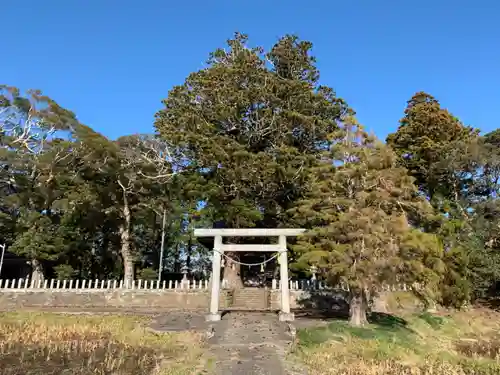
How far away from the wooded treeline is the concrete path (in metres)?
2.75

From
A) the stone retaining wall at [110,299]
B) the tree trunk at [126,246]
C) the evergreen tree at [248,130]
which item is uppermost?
the evergreen tree at [248,130]

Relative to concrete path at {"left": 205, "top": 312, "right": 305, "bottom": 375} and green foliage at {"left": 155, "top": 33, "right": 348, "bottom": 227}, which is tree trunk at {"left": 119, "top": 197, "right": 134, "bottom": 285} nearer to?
green foliage at {"left": 155, "top": 33, "right": 348, "bottom": 227}

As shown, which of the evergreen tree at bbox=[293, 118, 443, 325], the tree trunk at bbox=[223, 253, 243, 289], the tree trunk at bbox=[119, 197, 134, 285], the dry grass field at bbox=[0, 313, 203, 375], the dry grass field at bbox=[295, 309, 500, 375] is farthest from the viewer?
the tree trunk at bbox=[119, 197, 134, 285]

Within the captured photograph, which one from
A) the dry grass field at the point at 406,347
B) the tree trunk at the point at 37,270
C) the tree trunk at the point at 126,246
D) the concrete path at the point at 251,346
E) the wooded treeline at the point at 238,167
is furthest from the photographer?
the tree trunk at the point at 126,246

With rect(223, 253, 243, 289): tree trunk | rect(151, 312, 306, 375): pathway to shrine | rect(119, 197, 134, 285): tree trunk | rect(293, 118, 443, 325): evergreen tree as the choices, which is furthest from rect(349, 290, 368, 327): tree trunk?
rect(119, 197, 134, 285): tree trunk

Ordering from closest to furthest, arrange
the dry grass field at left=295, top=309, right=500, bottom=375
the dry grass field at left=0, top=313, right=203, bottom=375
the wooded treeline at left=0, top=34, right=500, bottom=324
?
the dry grass field at left=0, top=313, right=203, bottom=375
the dry grass field at left=295, top=309, right=500, bottom=375
the wooded treeline at left=0, top=34, right=500, bottom=324

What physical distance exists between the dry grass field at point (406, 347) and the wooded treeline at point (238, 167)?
1326 mm

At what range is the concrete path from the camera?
748cm

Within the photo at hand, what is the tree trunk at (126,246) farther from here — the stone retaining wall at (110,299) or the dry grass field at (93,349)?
the dry grass field at (93,349)

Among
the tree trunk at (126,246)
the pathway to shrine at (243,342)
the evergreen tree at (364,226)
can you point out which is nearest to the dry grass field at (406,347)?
the pathway to shrine at (243,342)

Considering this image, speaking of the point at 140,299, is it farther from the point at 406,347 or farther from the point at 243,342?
the point at 406,347

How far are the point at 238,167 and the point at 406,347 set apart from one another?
11199 mm

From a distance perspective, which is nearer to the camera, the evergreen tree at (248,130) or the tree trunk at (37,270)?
the evergreen tree at (248,130)

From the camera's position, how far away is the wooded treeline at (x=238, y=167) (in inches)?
732
